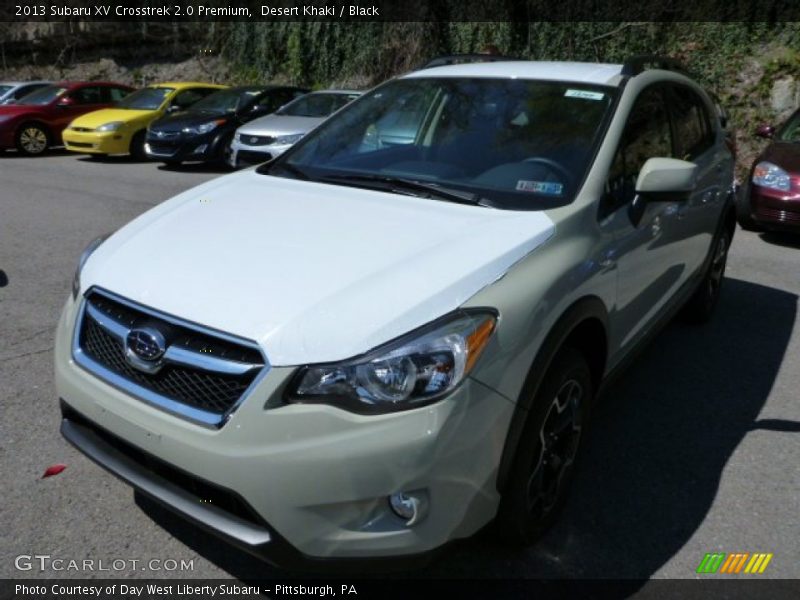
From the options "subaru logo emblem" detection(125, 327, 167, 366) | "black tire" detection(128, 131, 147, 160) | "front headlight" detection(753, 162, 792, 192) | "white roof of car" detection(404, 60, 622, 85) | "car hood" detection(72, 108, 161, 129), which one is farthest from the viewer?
"black tire" detection(128, 131, 147, 160)

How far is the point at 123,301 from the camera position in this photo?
2.50m

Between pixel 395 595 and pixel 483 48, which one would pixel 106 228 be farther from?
pixel 483 48

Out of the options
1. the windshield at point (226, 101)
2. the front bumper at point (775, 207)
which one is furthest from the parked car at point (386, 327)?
the windshield at point (226, 101)

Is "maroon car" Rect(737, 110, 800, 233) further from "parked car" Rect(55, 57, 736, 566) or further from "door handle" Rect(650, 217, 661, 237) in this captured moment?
"door handle" Rect(650, 217, 661, 237)

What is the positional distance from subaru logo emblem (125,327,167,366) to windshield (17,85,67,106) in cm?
1496

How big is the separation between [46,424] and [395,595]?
2020 mm

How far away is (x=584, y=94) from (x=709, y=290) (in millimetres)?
2308

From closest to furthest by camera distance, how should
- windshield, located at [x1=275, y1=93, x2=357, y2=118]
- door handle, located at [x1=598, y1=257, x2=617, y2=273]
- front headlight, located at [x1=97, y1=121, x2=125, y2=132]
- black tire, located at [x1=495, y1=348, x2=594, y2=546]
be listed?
black tire, located at [x1=495, y1=348, x2=594, y2=546] → door handle, located at [x1=598, y1=257, x2=617, y2=273] → windshield, located at [x1=275, y1=93, x2=357, y2=118] → front headlight, located at [x1=97, y1=121, x2=125, y2=132]

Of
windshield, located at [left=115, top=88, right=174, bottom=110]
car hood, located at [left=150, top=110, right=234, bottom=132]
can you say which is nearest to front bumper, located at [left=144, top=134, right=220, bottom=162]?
car hood, located at [left=150, top=110, right=234, bottom=132]

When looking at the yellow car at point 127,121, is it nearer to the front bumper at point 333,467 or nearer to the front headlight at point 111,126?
the front headlight at point 111,126

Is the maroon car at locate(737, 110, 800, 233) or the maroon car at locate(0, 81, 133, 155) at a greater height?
the maroon car at locate(737, 110, 800, 233)

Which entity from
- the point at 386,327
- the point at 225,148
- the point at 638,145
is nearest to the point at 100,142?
the point at 225,148

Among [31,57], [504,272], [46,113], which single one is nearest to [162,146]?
[46,113]

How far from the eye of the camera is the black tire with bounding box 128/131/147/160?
45.7 feet
